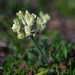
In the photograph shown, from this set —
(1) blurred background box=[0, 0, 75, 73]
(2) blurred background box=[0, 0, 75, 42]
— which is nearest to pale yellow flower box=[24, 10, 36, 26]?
(1) blurred background box=[0, 0, 75, 73]

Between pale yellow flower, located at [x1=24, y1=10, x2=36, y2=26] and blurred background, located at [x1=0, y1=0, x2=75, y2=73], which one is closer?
pale yellow flower, located at [x1=24, y1=10, x2=36, y2=26]

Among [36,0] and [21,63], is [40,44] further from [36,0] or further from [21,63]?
[36,0]

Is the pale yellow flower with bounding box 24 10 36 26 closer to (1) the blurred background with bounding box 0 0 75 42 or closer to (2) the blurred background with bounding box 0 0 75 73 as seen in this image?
(2) the blurred background with bounding box 0 0 75 73

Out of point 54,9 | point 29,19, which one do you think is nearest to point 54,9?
point 54,9

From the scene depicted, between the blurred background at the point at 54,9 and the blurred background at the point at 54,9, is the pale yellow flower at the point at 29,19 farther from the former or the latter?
the blurred background at the point at 54,9

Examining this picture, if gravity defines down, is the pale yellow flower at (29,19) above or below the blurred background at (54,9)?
below

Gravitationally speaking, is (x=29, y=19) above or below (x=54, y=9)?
below

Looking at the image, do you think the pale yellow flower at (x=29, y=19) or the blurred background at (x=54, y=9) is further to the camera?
the blurred background at (x=54, y=9)

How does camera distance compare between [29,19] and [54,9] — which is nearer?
[29,19]

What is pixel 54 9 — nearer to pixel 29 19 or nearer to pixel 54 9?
pixel 54 9

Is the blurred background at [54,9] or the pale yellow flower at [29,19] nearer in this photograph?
the pale yellow flower at [29,19]

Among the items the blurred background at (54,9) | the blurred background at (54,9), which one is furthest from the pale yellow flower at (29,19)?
the blurred background at (54,9)

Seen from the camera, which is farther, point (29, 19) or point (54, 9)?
point (54, 9)
